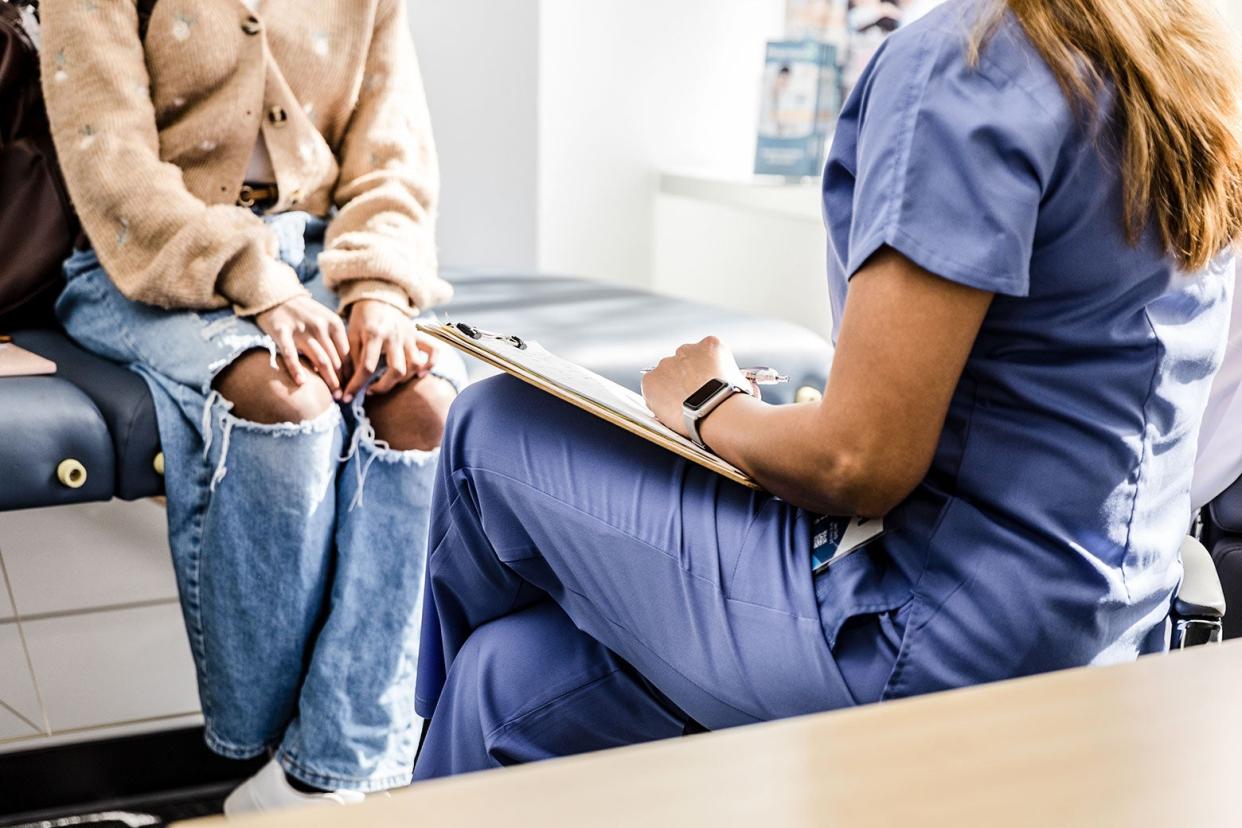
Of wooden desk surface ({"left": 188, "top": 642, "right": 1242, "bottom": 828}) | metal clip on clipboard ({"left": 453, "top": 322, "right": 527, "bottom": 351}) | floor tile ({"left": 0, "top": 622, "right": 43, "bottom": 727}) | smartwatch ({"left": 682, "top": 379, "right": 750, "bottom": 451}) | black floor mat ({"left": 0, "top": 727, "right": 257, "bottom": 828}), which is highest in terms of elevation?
wooden desk surface ({"left": 188, "top": 642, "right": 1242, "bottom": 828})

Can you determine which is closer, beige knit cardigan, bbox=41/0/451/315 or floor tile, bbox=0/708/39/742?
beige knit cardigan, bbox=41/0/451/315

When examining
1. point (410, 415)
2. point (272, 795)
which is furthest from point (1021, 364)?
point (272, 795)

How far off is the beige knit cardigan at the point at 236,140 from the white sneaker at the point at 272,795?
0.59 metres

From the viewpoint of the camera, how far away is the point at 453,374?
1573 mm

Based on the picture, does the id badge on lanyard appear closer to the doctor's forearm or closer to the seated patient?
the doctor's forearm

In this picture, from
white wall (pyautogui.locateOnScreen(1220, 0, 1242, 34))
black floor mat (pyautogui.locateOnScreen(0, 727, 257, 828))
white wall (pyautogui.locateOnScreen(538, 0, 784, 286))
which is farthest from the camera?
white wall (pyautogui.locateOnScreen(538, 0, 784, 286))

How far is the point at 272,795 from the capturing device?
4.84ft

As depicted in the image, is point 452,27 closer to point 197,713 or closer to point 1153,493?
point 197,713

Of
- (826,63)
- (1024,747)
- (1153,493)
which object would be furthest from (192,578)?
(826,63)

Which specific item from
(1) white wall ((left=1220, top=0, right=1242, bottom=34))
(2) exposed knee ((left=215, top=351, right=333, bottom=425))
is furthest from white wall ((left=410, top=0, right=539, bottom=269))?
(1) white wall ((left=1220, top=0, right=1242, bottom=34))

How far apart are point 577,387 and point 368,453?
608mm

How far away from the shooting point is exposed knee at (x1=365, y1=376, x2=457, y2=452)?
4.97 feet

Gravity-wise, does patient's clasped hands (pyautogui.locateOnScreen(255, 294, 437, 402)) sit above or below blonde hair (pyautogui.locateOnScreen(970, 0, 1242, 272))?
below

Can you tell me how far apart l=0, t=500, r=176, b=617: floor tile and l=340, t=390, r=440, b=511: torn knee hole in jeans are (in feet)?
1.39
